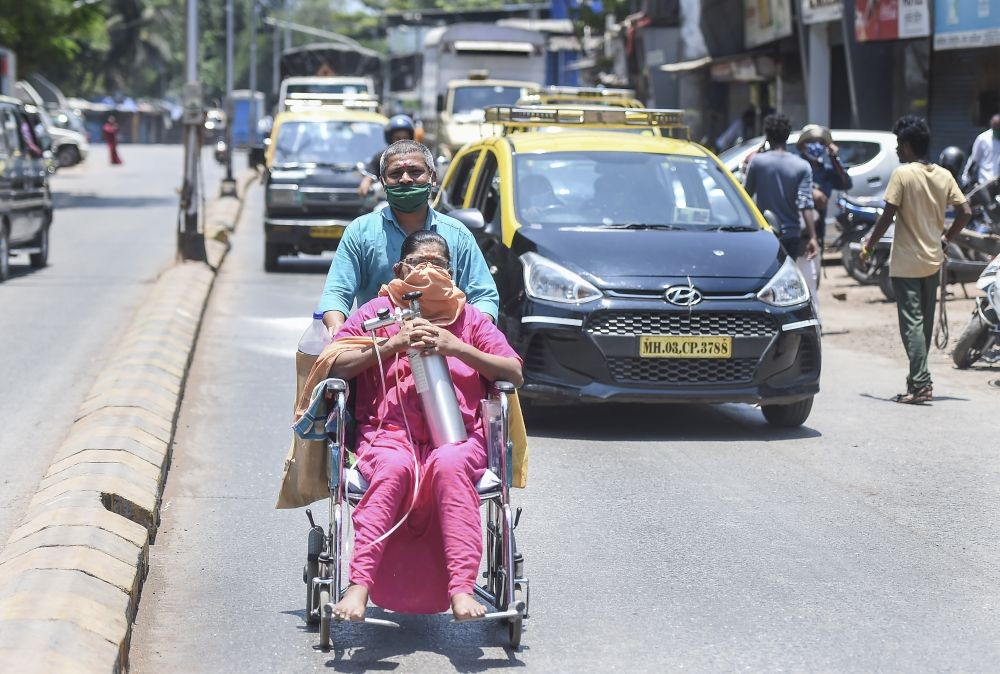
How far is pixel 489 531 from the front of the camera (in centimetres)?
520

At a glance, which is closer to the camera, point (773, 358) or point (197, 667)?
point (197, 667)

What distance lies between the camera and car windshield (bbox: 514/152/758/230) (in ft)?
31.3

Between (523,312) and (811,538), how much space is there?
8.85 ft

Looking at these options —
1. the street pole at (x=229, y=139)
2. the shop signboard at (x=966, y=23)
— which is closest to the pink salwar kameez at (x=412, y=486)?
the shop signboard at (x=966, y=23)

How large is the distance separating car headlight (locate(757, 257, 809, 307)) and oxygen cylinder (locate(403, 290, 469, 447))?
13.3ft

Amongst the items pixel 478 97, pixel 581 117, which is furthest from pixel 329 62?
pixel 581 117

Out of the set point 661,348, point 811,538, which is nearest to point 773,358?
point 661,348

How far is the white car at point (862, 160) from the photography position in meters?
19.7

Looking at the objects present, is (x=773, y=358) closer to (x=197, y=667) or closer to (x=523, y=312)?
(x=523, y=312)

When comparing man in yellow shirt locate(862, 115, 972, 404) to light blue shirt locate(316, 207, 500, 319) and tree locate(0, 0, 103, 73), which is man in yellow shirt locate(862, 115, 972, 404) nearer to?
light blue shirt locate(316, 207, 500, 319)

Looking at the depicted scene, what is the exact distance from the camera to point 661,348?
8.55 meters

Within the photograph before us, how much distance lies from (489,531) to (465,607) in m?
0.58

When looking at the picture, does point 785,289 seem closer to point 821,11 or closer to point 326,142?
point 326,142

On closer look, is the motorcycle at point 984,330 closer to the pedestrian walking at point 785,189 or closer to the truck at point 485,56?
the pedestrian walking at point 785,189
